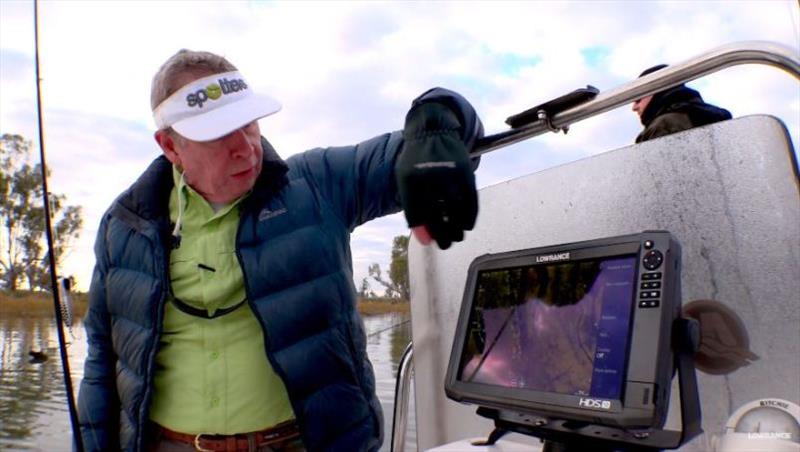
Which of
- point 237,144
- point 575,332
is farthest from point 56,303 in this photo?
point 575,332

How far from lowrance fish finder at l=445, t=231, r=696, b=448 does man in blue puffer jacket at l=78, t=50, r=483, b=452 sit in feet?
1.19

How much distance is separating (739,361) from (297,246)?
28.8 inches

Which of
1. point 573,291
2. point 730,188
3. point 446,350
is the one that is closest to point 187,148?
point 446,350

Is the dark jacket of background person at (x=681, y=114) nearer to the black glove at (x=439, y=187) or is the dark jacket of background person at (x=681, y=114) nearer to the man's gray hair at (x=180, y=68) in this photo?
the black glove at (x=439, y=187)

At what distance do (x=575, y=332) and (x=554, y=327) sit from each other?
3 centimetres

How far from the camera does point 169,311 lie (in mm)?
1230

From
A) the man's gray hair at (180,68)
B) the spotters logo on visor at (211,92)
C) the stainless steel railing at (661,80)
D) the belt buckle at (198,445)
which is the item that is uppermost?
the man's gray hair at (180,68)

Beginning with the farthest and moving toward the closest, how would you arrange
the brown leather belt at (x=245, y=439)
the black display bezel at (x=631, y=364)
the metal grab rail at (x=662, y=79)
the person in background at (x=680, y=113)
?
the person in background at (x=680, y=113)
the brown leather belt at (x=245, y=439)
the metal grab rail at (x=662, y=79)
the black display bezel at (x=631, y=364)

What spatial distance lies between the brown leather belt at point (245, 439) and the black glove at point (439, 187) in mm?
535

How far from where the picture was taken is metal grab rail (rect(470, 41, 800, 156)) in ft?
2.59

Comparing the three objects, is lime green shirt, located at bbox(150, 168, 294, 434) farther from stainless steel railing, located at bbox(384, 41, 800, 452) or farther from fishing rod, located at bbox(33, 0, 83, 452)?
stainless steel railing, located at bbox(384, 41, 800, 452)

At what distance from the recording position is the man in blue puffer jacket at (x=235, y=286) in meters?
1.16

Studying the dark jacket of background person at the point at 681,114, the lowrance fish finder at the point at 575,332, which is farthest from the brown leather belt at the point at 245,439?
the dark jacket of background person at the point at 681,114

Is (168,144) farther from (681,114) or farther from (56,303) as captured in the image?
(681,114)
